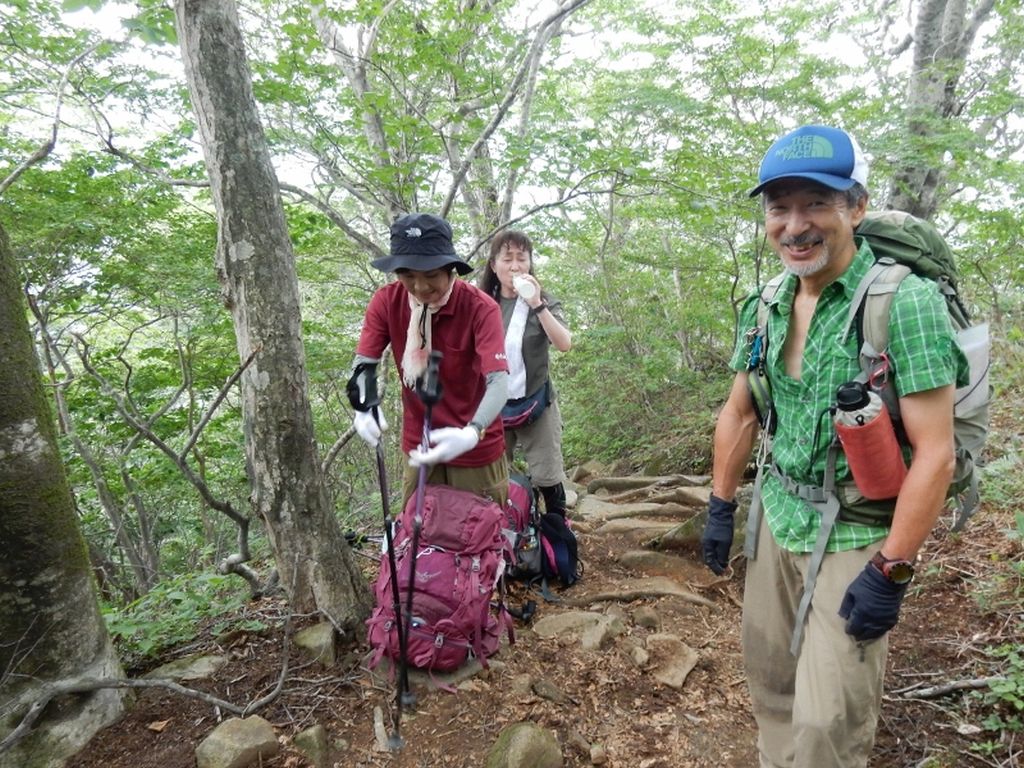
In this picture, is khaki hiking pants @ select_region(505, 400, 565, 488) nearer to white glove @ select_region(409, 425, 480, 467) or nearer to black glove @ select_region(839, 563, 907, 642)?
white glove @ select_region(409, 425, 480, 467)

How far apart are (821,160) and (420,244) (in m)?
1.65

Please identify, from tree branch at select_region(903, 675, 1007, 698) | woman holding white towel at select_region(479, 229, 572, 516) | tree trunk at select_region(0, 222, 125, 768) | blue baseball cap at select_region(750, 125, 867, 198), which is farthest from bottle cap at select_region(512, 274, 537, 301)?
tree branch at select_region(903, 675, 1007, 698)

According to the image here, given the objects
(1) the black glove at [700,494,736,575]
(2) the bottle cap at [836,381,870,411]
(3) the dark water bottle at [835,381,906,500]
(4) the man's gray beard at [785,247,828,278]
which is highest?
(4) the man's gray beard at [785,247,828,278]

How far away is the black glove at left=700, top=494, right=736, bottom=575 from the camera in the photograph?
7.84 ft

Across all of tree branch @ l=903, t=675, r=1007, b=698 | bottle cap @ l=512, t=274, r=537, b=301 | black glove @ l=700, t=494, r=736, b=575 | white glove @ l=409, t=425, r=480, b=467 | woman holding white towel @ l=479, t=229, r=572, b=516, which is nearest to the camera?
white glove @ l=409, t=425, r=480, b=467

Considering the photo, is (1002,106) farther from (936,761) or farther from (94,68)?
(94,68)

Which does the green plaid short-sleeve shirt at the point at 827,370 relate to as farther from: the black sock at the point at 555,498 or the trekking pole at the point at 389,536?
the black sock at the point at 555,498

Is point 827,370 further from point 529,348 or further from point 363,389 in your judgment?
point 529,348

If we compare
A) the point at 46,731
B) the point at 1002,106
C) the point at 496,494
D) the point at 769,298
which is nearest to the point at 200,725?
the point at 46,731

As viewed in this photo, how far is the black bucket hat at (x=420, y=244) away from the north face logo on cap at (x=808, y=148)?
1412 millimetres

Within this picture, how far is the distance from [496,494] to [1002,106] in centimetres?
751

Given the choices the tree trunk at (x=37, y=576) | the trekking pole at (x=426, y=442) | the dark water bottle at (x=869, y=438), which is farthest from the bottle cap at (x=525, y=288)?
the tree trunk at (x=37, y=576)

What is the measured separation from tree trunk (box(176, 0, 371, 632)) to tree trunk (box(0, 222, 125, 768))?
83cm

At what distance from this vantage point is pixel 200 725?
261 cm
